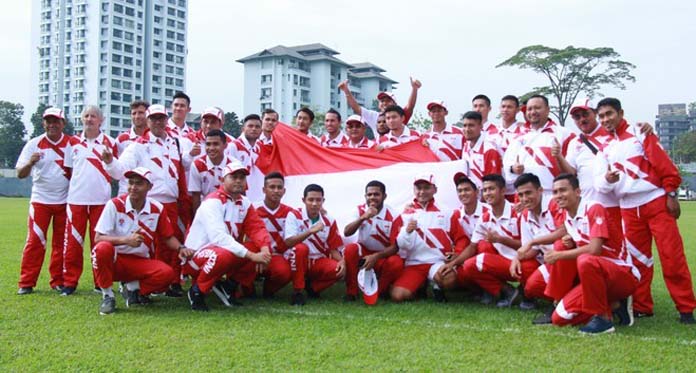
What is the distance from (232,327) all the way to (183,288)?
2431 millimetres

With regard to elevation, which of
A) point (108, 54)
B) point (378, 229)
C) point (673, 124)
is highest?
point (108, 54)

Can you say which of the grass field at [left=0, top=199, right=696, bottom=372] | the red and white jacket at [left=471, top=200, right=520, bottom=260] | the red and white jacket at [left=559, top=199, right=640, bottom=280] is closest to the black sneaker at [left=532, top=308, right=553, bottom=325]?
the grass field at [left=0, top=199, right=696, bottom=372]

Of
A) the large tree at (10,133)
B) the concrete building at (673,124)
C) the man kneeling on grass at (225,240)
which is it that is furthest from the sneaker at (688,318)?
the concrete building at (673,124)

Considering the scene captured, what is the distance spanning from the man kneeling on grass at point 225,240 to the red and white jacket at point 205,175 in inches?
36.1

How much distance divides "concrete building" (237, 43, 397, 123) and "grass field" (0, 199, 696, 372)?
66.0m

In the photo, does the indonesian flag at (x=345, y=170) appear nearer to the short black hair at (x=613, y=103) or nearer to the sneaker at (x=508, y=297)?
the sneaker at (x=508, y=297)

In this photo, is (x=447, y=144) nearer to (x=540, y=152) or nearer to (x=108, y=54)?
(x=540, y=152)

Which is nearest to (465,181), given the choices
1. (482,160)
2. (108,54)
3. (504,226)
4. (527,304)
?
A: (504,226)

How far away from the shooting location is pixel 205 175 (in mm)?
7340


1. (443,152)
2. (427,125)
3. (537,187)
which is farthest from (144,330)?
(427,125)

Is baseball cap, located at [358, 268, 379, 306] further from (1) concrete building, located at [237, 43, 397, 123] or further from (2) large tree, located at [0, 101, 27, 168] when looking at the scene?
(2) large tree, located at [0, 101, 27, 168]

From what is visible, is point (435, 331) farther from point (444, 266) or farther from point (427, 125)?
point (427, 125)

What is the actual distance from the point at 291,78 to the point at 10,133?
30851mm

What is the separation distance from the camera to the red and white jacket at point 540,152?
6.56 metres
